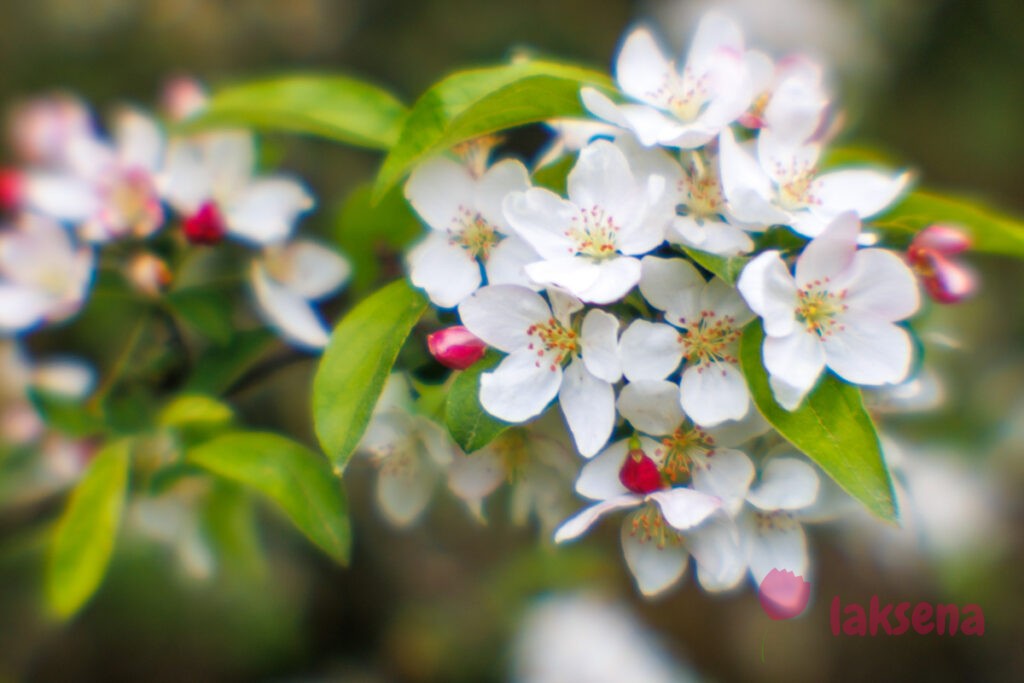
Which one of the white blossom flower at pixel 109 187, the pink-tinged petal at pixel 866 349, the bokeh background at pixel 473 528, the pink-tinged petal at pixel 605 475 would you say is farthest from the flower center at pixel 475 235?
the bokeh background at pixel 473 528

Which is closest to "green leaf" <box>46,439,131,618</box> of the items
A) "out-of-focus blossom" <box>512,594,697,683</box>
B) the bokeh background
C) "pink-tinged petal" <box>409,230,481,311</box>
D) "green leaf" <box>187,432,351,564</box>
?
"green leaf" <box>187,432,351,564</box>

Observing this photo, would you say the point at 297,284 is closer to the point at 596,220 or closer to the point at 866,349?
the point at 596,220

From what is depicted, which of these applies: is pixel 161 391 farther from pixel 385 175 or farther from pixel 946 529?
pixel 946 529

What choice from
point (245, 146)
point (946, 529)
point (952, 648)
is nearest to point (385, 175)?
point (245, 146)

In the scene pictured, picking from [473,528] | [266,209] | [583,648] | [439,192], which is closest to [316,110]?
[266,209]

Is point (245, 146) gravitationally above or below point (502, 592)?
above
